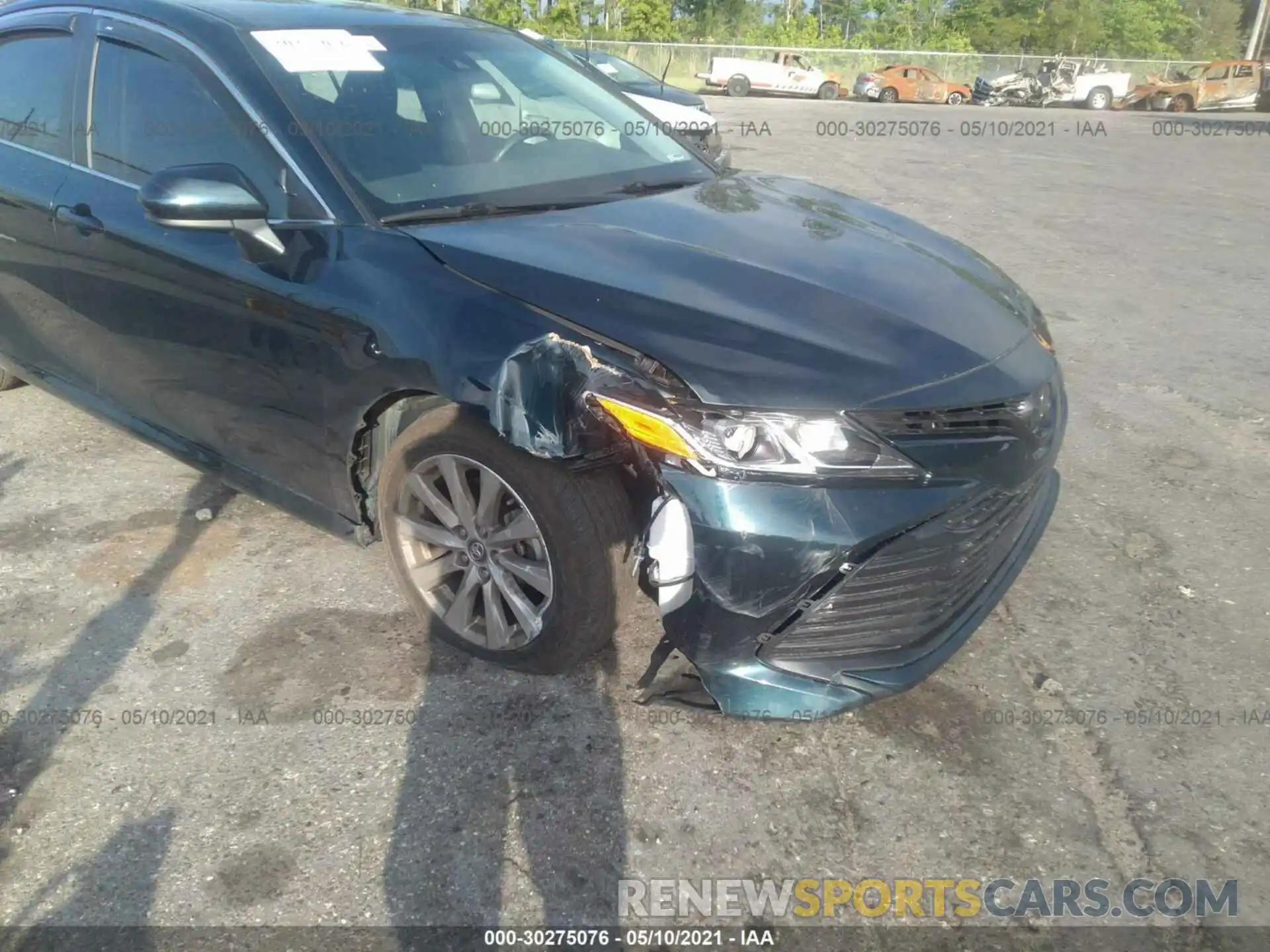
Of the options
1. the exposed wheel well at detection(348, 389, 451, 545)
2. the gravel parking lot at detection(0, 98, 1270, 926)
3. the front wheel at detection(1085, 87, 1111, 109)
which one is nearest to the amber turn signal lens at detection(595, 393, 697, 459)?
the exposed wheel well at detection(348, 389, 451, 545)

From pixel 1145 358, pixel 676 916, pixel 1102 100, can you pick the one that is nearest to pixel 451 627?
pixel 676 916

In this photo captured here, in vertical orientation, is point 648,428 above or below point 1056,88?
above

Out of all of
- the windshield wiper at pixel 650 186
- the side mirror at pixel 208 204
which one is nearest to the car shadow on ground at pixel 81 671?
the side mirror at pixel 208 204

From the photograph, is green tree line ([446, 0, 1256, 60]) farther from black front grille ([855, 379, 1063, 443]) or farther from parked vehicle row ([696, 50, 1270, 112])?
black front grille ([855, 379, 1063, 443])

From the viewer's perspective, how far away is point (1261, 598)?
10.7 ft

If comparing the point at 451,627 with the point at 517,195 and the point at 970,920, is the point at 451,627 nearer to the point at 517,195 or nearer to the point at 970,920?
the point at 517,195

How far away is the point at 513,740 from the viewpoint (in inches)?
103

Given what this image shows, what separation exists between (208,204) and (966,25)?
A: 5845 cm

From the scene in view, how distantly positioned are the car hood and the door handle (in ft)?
4.29

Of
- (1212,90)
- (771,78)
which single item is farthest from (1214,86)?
(771,78)

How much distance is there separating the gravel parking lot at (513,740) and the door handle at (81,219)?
3.48 ft

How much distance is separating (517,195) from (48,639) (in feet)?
6.48

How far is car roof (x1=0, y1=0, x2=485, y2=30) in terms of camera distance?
3143 millimetres

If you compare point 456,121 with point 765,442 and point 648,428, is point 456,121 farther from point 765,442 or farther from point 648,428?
point 765,442
